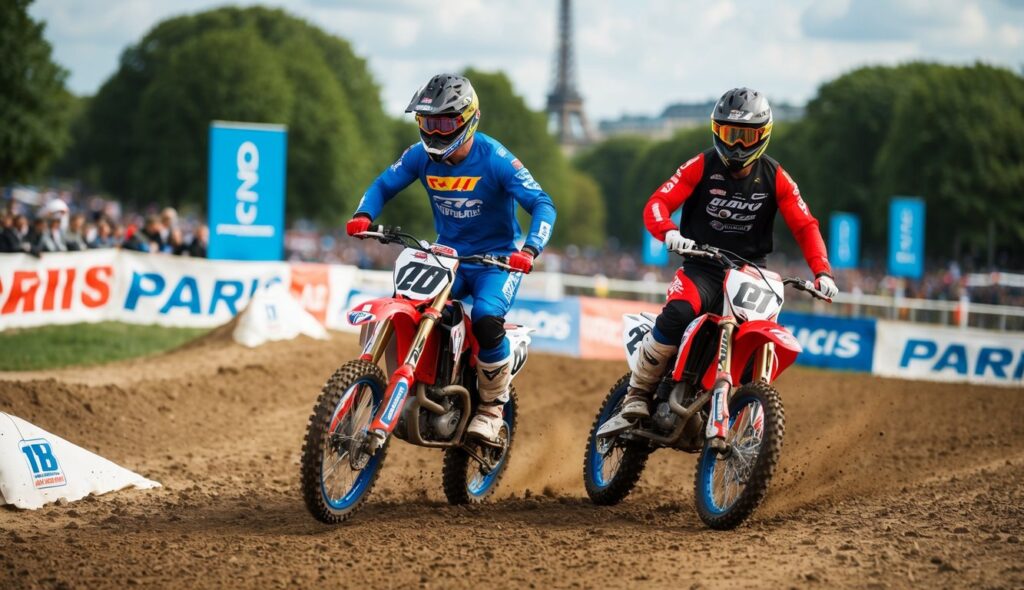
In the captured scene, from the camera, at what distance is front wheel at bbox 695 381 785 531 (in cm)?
727

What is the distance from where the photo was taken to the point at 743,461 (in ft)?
24.8

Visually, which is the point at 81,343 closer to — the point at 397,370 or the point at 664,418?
the point at 397,370

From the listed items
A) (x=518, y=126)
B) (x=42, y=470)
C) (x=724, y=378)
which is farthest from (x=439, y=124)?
(x=518, y=126)

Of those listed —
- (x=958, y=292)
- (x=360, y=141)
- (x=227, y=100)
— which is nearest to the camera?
(x=958, y=292)

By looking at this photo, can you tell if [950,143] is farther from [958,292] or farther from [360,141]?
[360,141]

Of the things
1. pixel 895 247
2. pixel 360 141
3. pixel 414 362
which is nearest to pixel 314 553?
pixel 414 362

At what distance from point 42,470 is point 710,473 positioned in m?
4.69

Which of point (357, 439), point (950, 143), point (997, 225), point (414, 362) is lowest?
point (357, 439)

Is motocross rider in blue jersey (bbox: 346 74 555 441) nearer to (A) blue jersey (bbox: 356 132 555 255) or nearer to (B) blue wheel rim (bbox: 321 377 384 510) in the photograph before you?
(A) blue jersey (bbox: 356 132 555 255)

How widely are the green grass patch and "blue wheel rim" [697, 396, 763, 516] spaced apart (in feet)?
36.4

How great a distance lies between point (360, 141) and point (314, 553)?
202 feet

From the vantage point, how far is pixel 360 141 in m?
67.0

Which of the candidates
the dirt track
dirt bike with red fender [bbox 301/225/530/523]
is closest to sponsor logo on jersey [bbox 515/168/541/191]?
dirt bike with red fender [bbox 301/225/530/523]

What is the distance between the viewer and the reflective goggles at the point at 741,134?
810 cm
